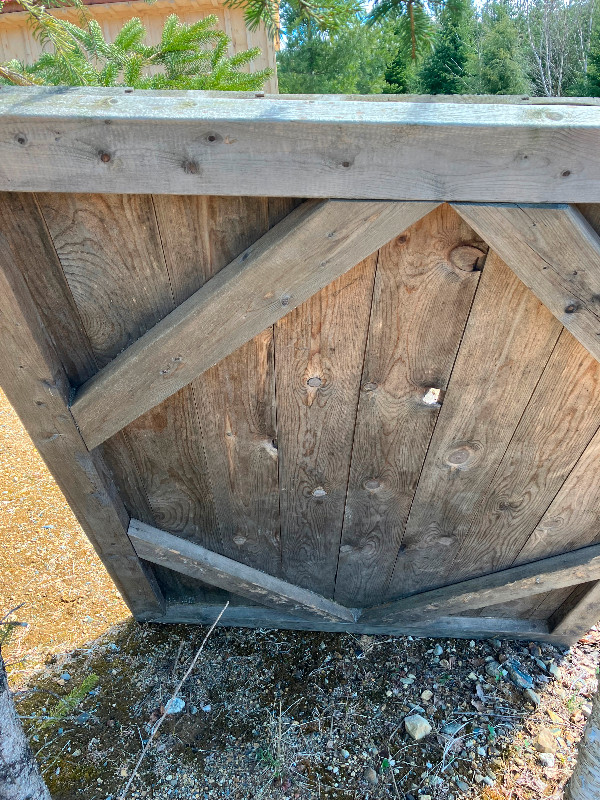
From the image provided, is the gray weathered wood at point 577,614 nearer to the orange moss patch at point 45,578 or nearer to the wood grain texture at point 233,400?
the wood grain texture at point 233,400

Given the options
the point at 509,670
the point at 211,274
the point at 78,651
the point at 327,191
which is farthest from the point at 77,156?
the point at 509,670

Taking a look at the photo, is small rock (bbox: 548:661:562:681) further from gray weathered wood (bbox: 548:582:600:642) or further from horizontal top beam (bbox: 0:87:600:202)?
horizontal top beam (bbox: 0:87:600:202)

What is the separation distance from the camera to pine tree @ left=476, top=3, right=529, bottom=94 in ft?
33.4

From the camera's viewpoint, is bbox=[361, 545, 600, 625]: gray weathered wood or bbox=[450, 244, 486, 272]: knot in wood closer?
bbox=[450, 244, 486, 272]: knot in wood

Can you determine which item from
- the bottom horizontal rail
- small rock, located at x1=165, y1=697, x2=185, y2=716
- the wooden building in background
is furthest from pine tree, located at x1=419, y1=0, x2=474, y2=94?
small rock, located at x1=165, y1=697, x2=185, y2=716

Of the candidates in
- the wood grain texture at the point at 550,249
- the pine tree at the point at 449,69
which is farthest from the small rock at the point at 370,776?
the pine tree at the point at 449,69

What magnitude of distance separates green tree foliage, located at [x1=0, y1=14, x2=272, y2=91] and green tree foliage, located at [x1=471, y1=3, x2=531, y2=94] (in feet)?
33.3

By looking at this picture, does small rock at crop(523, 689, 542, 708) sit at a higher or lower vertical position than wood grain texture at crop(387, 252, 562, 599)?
lower

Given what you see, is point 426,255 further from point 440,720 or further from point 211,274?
point 440,720

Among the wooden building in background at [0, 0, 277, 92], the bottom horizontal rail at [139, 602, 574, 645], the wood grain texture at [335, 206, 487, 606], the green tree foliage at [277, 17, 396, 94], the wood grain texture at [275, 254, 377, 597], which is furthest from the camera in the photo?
the wooden building in background at [0, 0, 277, 92]

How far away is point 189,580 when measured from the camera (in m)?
2.44

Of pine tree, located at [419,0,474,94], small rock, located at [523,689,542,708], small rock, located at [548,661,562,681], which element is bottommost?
small rock, located at [548,661,562,681]

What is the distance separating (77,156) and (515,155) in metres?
0.95

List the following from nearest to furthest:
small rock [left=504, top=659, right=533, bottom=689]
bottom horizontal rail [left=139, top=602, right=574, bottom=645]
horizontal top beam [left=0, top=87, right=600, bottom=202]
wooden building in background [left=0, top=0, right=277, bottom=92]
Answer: horizontal top beam [left=0, top=87, right=600, bottom=202] < small rock [left=504, top=659, right=533, bottom=689] < bottom horizontal rail [left=139, top=602, right=574, bottom=645] < wooden building in background [left=0, top=0, right=277, bottom=92]
